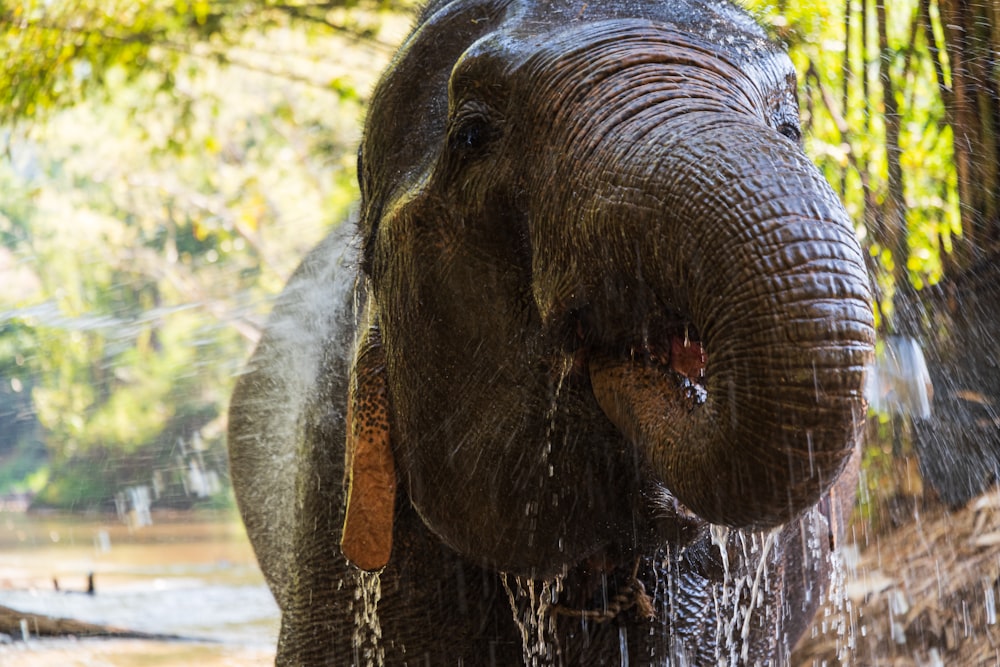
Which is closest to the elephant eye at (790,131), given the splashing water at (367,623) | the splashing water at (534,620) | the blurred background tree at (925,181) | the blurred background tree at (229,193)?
the blurred background tree at (229,193)

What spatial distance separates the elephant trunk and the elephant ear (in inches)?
33.7

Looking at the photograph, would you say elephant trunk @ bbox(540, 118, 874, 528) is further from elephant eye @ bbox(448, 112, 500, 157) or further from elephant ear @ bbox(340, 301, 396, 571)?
elephant ear @ bbox(340, 301, 396, 571)

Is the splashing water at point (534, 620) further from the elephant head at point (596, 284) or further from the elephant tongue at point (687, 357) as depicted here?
the elephant tongue at point (687, 357)

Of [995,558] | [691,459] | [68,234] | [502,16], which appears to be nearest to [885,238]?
[995,558]

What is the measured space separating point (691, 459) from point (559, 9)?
2.96ft

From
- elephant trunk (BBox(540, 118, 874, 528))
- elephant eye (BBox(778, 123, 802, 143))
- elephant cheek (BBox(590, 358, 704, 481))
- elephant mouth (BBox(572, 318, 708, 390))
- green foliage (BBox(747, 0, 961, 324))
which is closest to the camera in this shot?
elephant trunk (BBox(540, 118, 874, 528))

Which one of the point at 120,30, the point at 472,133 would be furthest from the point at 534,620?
the point at 120,30

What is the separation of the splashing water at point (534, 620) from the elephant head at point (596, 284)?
24 centimetres

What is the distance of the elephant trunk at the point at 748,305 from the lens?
148cm

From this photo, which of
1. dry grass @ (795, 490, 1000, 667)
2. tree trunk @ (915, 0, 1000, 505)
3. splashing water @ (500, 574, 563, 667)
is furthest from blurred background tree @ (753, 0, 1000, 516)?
splashing water @ (500, 574, 563, 667)

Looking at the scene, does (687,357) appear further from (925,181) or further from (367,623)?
(925,181)

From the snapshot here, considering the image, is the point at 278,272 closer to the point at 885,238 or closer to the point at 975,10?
the point at 885,238

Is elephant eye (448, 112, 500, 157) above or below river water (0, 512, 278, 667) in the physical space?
above

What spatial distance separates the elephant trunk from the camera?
1481 millimetres
